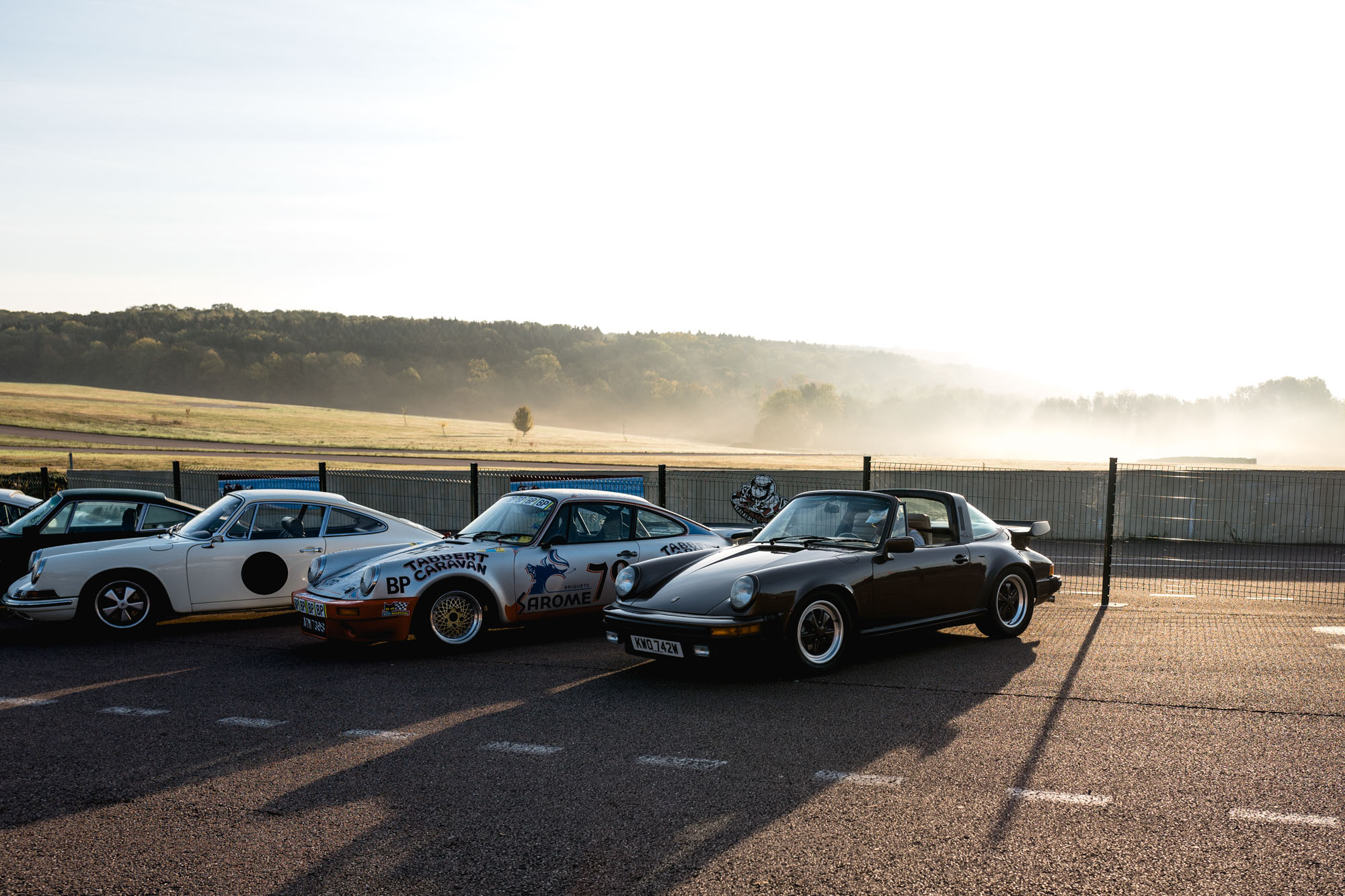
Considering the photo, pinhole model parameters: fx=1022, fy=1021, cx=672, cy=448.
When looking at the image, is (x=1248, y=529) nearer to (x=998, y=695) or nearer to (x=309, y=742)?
(x=998, y=695)

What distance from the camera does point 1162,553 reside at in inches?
667

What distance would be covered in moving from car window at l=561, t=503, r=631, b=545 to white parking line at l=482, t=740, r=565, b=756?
367cm

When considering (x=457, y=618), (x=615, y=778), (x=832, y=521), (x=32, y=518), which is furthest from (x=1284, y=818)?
(x=32, y=518)

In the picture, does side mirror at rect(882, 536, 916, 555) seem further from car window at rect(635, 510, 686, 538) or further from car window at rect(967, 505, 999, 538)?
car window at rect(635, 510, 686, 538)

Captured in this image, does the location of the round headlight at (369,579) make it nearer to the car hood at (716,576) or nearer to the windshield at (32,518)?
the car hood at (716,576)

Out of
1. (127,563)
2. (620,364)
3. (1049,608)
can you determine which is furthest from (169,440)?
(620,364)

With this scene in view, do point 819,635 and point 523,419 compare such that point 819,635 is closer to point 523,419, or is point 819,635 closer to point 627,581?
point 627,581

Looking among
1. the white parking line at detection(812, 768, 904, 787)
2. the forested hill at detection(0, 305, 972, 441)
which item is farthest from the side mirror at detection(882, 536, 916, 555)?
the forested hill at detection(0, 305, 972, 441)

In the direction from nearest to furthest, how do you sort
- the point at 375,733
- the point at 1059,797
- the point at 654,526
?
1. the point at 1059,797
2. the point at 375,733
3. the point at 654,526

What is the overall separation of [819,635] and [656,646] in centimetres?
126

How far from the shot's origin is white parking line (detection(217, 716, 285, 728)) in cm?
644

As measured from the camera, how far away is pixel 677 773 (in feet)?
17.6

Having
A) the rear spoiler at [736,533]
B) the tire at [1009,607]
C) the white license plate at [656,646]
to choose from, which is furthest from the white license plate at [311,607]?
the tire at [1009,607]

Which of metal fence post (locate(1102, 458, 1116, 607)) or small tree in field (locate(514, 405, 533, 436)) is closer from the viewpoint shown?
metal fence post (locate(1102, 458, 1116, 607))
